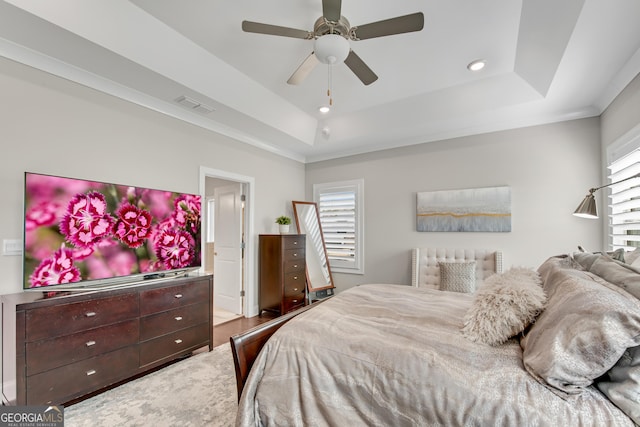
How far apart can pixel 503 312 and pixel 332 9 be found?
2090 millimetres

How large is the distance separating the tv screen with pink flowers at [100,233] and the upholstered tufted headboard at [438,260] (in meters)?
3.02

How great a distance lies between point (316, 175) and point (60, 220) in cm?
379

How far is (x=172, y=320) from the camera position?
8.79 ft

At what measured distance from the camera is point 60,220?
2184mm

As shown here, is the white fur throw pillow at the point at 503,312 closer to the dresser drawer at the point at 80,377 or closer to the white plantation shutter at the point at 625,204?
the white plantation shutter at the point at 625,204

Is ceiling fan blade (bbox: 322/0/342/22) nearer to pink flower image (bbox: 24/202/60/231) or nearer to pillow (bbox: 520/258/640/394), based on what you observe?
pillow (bbox: 520/258/640/394)

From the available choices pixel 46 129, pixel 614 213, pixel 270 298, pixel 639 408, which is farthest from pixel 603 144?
pixel 46 129

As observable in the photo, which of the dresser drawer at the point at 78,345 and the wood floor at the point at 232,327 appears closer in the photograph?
the dresser drawer at the point at 78,345

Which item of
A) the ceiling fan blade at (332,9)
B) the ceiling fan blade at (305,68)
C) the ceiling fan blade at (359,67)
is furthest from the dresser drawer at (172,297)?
the ceiling fan blade at (332,9)

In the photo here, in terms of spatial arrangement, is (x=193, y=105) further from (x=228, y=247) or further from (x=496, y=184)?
(x=496, y=184)

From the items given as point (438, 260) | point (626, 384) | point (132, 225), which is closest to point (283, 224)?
point (132, 225)

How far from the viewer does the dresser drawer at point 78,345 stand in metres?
1.87

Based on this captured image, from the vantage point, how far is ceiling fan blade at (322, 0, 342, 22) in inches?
70.1

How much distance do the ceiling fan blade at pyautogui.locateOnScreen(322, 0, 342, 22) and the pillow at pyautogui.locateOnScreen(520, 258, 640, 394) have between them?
2074 millimetres
